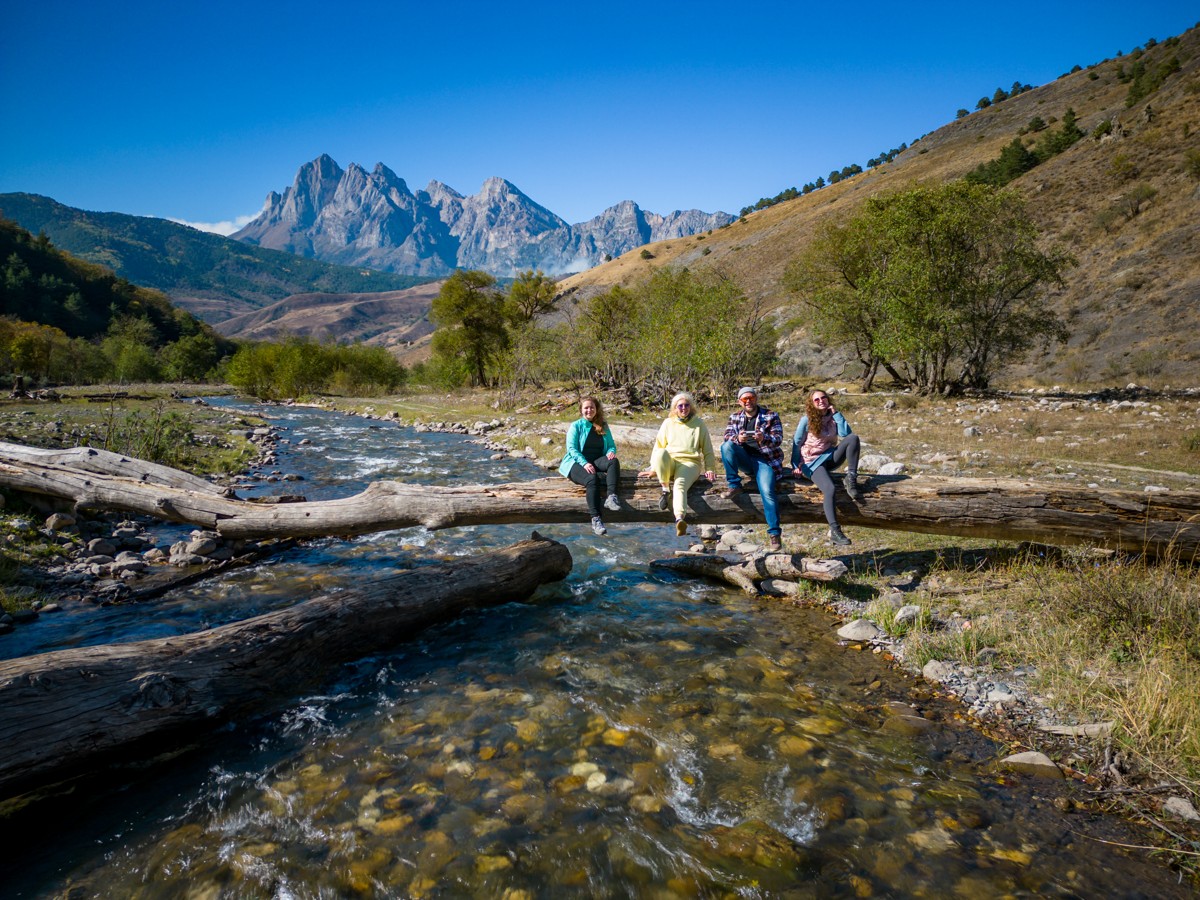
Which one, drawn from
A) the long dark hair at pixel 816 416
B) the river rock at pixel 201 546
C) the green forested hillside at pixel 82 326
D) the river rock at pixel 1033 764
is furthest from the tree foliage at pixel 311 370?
the river rock at pixel 1033 764

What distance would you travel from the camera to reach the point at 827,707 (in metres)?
5.79

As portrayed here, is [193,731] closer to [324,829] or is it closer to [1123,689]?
[324,829]

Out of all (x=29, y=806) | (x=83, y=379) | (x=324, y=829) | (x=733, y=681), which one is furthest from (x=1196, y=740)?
(x=83, y=379)

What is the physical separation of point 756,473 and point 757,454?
0.32 meters

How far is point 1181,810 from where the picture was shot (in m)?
3.95

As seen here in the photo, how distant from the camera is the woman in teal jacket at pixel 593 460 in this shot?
9.13 m

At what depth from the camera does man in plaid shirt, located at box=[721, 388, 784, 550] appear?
8.87 metres

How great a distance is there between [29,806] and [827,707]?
23.3 feet

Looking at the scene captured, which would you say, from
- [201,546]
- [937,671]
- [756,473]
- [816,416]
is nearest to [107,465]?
[201,546]

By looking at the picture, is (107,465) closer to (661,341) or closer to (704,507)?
(704,507)

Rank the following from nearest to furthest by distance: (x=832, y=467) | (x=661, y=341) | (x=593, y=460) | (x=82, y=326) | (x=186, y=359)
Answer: (x=832, y=467)
(x=593, y=460)
(x=661, y=341)
(x=186, y=359)
(x=82, y=326)

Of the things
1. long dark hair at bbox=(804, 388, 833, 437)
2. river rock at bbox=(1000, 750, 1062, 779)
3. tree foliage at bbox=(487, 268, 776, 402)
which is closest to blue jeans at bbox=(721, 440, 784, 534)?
long dark hair at bbox=(804, 388, 833, 437)

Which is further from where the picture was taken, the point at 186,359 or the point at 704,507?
the point at 186,359

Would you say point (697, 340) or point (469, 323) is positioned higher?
point (469, 323)
